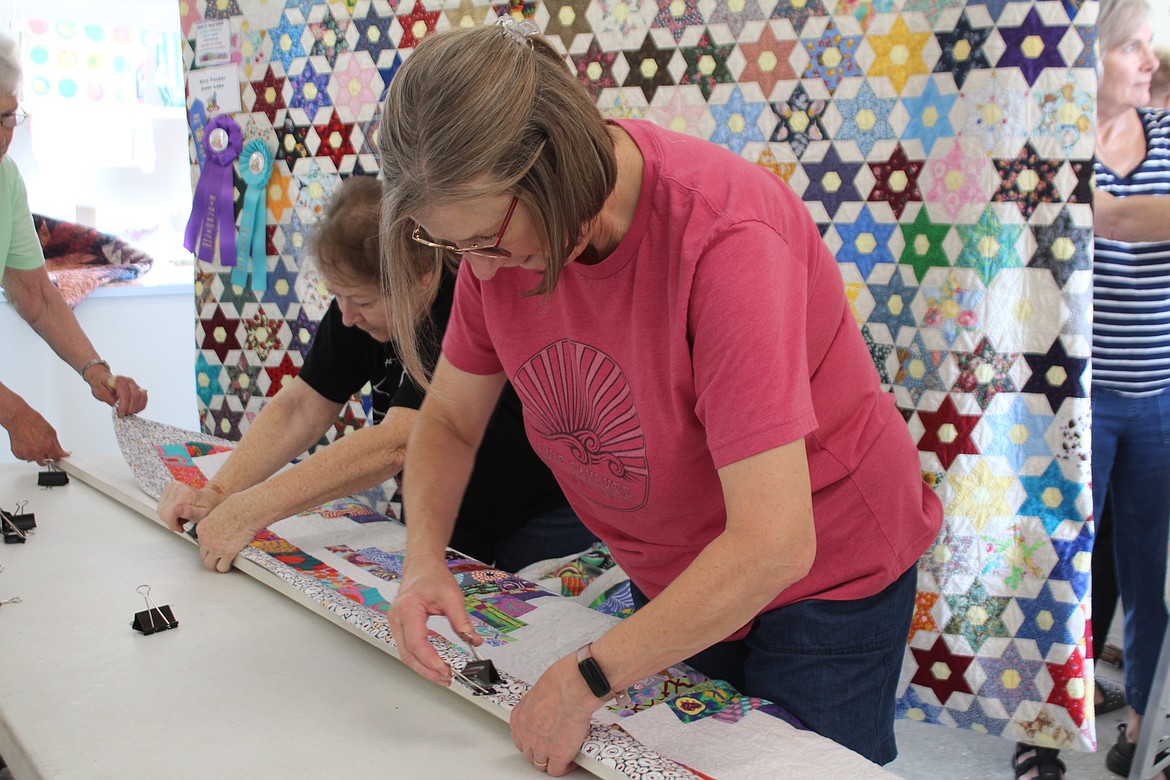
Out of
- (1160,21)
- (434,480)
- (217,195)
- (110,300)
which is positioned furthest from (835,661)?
(110,300)

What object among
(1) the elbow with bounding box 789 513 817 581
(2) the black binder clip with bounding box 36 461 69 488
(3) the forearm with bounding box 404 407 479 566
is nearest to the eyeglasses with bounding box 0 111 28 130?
(2) the black binder clip with bounding box 36 461 69 488

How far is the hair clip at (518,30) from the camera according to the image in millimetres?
936

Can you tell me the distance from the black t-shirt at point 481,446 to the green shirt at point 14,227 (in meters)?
1.13

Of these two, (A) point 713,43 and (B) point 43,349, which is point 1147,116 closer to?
(A) point 713,43

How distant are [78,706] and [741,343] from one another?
908mm

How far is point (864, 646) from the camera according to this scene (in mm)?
1179

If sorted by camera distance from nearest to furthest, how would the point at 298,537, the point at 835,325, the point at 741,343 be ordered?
1. the point at 741,343
2. the point at 835,325
3. the point at 298,537

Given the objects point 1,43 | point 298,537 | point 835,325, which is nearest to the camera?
point 835,325

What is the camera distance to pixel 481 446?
1839 millimetres

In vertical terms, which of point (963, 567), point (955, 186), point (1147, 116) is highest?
point (1147, 116)

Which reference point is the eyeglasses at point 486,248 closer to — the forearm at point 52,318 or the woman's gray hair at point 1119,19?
the woman's gray hair at point 1119,19

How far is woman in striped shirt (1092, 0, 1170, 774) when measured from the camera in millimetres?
1978

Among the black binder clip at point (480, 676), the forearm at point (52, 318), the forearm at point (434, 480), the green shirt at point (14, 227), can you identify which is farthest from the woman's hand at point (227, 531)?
the green shirt at point (14, 227)

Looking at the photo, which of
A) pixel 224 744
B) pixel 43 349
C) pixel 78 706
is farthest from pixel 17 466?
pixel 43 349
